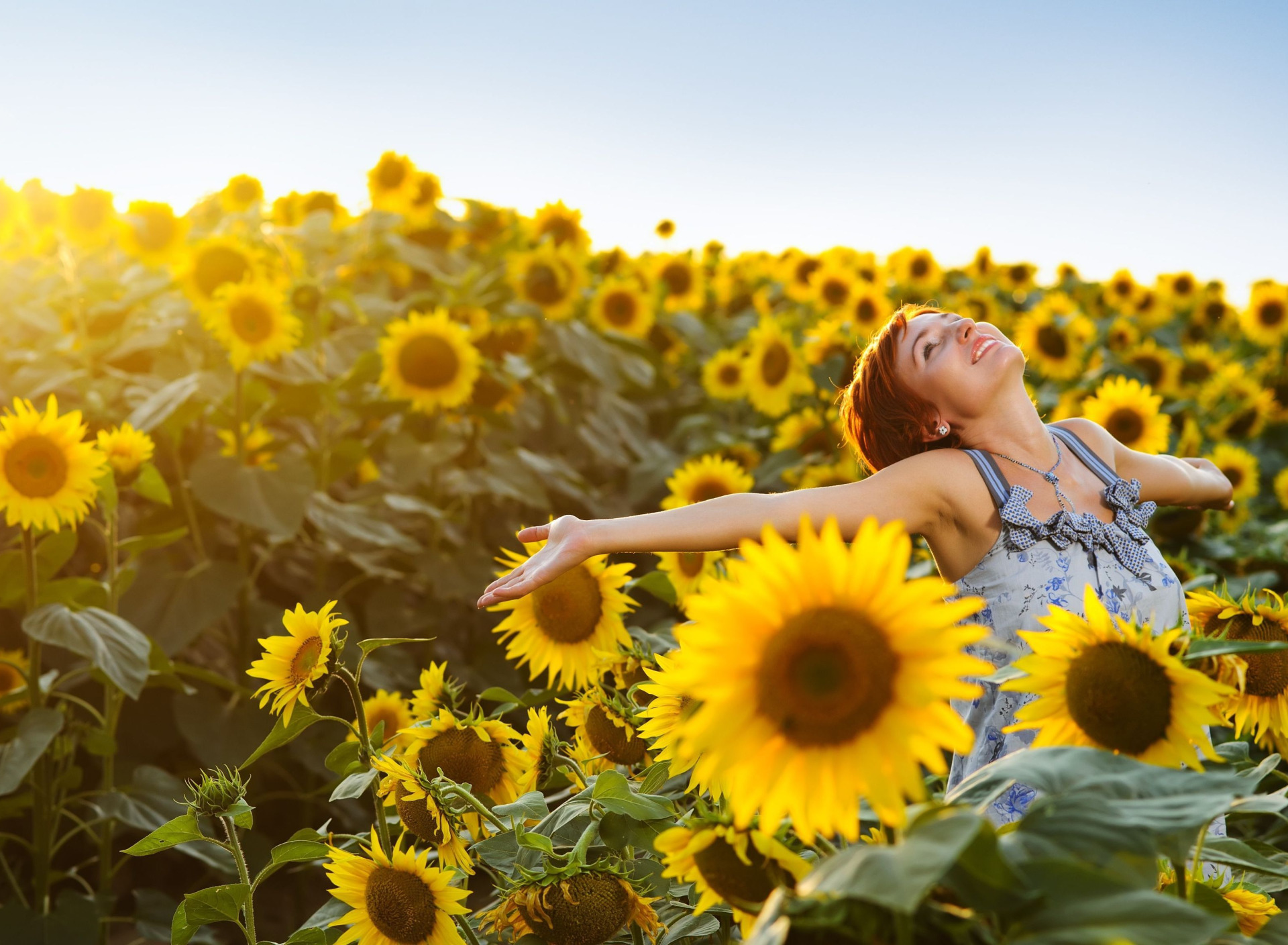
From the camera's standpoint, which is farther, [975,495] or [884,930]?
[975,495]

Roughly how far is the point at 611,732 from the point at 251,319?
89.0 inches

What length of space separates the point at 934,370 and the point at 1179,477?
0.71 metres

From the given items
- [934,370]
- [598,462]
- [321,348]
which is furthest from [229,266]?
[934,370]

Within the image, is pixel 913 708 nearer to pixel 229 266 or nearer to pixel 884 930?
pixel 884 930

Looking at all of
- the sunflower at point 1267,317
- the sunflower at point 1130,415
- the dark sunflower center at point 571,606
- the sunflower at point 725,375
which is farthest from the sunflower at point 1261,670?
the sunflower at point 1267,317

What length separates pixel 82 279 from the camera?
165 inches

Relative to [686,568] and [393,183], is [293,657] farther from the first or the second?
[393,183]

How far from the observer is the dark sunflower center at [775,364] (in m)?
4.64

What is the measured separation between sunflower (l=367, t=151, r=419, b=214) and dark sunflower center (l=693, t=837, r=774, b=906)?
5327mm

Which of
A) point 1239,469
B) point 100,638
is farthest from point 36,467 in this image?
point 1239,469

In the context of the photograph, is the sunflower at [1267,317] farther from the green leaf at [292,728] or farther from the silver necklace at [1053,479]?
the green leaf at [292,728]

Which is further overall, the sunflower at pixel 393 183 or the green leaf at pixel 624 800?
the sunflower at pixel 393 183

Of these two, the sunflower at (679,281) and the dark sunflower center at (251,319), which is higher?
the sunflower at (679,281)

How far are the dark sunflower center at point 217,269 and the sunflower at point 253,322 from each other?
0.16 m
